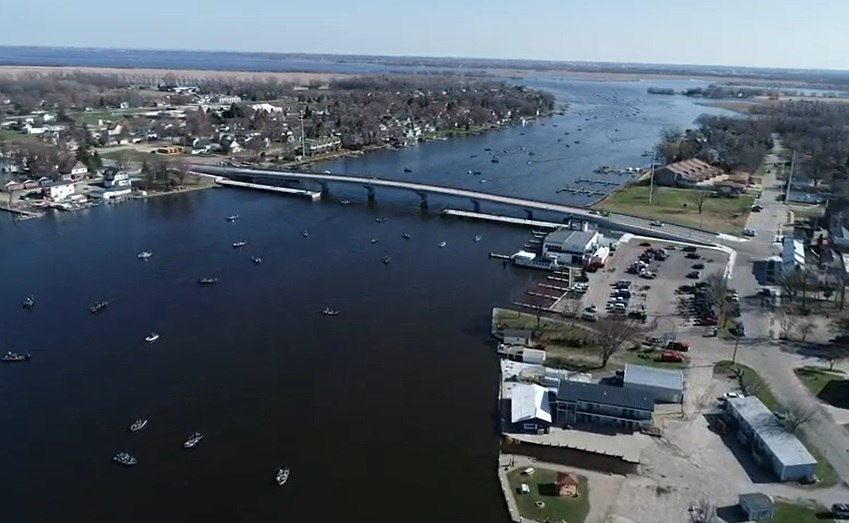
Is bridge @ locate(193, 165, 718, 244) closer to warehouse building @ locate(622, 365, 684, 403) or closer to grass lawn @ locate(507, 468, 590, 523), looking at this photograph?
warehouse building @ locate(622, 365, 684, 403)

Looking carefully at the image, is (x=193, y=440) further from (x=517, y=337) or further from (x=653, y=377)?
(x=653, y=377)

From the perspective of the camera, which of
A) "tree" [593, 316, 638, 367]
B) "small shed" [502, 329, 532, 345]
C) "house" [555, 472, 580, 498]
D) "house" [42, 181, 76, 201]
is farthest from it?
"house" [42, 181, 76, 201]

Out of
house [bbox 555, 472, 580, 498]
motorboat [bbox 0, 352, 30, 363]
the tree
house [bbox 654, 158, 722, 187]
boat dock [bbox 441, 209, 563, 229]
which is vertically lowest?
motorboat [bbox 0, 352, 30, 363]

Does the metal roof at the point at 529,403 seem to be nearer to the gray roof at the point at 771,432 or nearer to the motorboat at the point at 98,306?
the gray roof at the point at 771,432

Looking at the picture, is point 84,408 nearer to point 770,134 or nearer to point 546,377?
point 546,377

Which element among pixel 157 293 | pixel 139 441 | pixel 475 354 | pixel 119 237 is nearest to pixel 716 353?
pixel 475 354

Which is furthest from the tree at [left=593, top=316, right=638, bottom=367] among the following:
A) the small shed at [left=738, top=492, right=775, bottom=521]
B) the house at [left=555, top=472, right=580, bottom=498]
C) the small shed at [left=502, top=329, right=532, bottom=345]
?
the small shed at [left=738, top=492, right=775, bottom=521]

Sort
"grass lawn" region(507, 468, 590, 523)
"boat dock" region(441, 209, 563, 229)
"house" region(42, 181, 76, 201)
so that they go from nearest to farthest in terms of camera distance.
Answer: "grass lawn" region(507, 468, 590, 523) < "boat dock" region(441, 209, 563, 229) < "house" region(42, 181, 76, 201)

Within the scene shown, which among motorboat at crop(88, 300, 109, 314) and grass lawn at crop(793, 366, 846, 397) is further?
motorboat at crop(88, 300, 109, 314)
